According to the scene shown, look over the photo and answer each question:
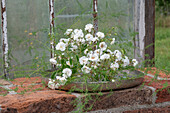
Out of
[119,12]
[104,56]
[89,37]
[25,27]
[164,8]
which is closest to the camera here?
[104,56]

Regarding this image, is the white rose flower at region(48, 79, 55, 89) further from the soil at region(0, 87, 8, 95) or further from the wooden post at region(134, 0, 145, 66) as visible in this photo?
the wooden post at region(134, 0, 145, 66)

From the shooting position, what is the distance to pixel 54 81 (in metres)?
1.39

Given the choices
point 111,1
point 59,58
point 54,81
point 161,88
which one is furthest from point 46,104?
point 111,1

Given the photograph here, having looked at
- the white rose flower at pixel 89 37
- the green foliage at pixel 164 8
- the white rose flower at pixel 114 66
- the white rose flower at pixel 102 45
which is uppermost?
the green foliage at pixel 164 8

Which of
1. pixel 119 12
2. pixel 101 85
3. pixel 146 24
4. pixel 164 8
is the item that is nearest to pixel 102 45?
pixel 101 85

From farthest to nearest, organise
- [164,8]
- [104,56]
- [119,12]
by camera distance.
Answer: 1. [164,8]
2. [119,12]
3. [104,56]

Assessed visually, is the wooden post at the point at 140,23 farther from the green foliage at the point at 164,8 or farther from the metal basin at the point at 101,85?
the green foliage at the point at 164,8

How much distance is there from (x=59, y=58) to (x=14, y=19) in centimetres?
61

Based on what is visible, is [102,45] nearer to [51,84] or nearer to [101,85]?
[101,85]

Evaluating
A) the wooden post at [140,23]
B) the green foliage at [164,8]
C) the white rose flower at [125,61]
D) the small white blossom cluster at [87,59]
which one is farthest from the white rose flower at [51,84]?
the green foliage at [164,8]

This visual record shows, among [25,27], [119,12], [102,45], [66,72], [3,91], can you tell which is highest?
[119,12]

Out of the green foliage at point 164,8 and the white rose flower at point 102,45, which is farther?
the green foliage at point 164,8

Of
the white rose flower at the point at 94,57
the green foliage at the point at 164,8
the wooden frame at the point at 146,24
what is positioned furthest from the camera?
the green foliage at the point at 164,8

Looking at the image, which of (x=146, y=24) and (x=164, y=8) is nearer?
(x=146, y=24)
